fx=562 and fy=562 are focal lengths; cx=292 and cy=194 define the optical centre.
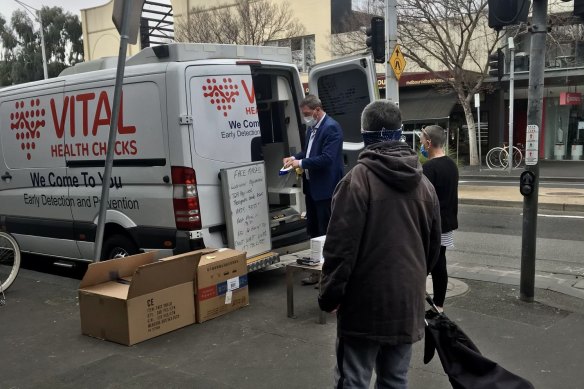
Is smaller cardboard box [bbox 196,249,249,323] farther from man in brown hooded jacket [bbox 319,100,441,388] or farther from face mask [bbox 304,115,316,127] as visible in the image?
man in brown hooded jacket [bbox 319,100,441,388]

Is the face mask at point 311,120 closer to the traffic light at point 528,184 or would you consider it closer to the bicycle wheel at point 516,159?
the traffic light at point 528,184

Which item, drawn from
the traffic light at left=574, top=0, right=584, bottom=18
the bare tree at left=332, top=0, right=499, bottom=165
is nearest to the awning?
the bare tree at left=332, top=0, right=499, bottom=165

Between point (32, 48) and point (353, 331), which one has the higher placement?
point (32, 48)

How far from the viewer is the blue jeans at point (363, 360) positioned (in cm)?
268

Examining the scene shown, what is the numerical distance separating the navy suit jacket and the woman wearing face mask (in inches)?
44.9

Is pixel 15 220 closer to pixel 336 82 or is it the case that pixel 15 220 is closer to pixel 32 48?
pixel 336 82

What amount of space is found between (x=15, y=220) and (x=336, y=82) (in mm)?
4507

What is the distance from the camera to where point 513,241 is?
29.5 feet

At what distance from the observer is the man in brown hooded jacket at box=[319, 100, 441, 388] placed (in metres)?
2.54

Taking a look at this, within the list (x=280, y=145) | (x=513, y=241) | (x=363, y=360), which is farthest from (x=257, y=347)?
(x=513, y=241)

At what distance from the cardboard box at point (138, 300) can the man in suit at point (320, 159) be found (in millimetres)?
1569

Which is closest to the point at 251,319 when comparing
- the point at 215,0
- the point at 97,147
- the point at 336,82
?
the point at 97,147

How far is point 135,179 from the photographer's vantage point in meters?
5.71

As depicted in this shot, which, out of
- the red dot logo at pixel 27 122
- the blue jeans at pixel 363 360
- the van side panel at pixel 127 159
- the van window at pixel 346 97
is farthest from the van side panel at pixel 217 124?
the blue jeans at pixel 363 360
